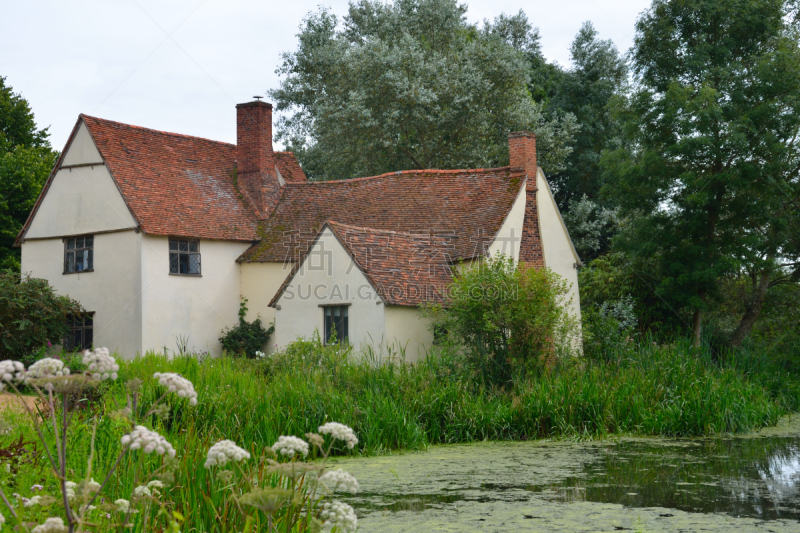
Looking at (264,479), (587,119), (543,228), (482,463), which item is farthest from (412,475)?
(587,119)

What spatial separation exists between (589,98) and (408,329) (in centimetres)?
2287

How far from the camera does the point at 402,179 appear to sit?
2784 centimetres

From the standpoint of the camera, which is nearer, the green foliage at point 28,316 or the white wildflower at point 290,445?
the white wildflower at point 290,445

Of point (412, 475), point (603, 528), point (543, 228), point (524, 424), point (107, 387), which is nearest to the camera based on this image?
point (603, 528)

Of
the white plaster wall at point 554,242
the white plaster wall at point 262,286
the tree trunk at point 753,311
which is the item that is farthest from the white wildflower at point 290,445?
the tree trunk at point 753,311

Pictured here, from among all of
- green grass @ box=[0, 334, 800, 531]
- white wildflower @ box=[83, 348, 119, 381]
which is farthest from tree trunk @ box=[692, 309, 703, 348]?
white wildflower @ box=[83, 348, 119, 381]

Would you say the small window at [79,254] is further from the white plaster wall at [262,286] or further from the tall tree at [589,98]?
the tall tree at [589,98]

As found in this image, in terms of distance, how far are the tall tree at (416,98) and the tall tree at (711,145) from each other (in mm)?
7917

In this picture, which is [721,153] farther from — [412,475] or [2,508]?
[2,508]

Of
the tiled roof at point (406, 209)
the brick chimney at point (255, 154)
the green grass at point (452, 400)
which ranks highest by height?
the brick chimney at point (255, 154)

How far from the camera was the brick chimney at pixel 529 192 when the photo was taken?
25438 mm

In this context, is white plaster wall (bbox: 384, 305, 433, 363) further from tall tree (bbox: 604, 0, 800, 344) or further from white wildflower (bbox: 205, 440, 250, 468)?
white wildflower (bbox: 205, 440, 250, 468)

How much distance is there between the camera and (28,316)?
22.9 m

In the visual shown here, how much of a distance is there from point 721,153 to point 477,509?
19.5 m
